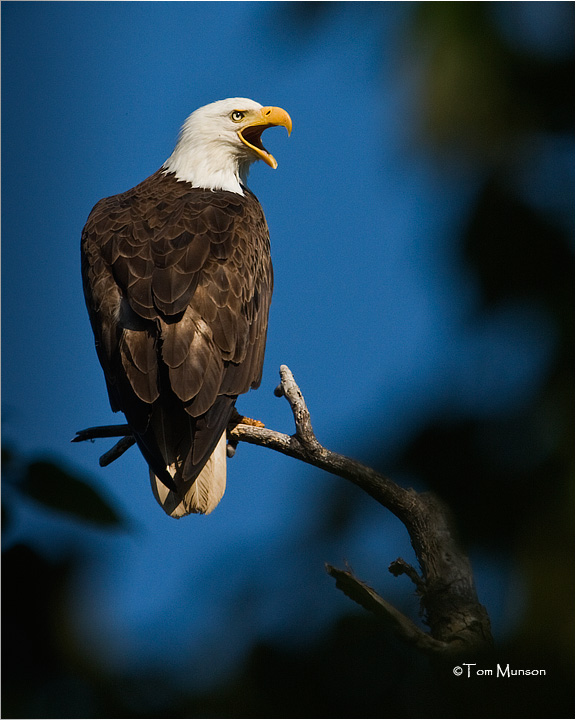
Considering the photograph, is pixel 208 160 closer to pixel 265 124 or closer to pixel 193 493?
pixel 265 124

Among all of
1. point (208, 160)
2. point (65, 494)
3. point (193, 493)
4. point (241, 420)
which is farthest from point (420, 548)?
point (208, 160)

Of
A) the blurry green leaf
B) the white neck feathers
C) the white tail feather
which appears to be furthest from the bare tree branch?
the white neck feathers

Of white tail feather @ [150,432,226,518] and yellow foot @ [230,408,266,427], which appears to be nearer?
white tail feather @ [150,432,226,518]

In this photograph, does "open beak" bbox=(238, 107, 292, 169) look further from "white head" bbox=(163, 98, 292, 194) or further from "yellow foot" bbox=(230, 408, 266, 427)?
"yellow foot" bbox=(230, 408, 266, 427)

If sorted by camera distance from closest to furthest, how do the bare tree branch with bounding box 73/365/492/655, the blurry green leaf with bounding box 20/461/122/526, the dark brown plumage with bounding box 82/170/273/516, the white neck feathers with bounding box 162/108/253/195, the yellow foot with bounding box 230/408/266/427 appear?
1. the blurry green leaf with bounding box 20/461/122/526
2. the bare tree branch with bounding box 73/365/492/655
3. the dark brown plumage with bounding box 82/170/273/516
4. the yellow foot with bounding box 230/408/266/427
5. the white neck feathers with bounding box 162/108/253/195

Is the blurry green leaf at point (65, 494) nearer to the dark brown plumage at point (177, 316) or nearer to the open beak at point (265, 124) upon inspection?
the dark brown plumage at point (177, 316)

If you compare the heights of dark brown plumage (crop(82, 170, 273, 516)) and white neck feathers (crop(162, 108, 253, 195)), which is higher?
white neck feathers (crop(162, 108, 253, 195))
